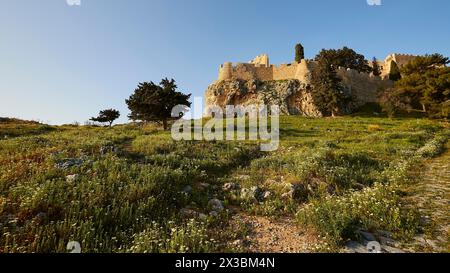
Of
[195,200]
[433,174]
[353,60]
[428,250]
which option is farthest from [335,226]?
[353,60]

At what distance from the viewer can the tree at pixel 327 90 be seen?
5319cm

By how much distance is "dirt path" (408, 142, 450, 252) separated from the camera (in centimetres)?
658

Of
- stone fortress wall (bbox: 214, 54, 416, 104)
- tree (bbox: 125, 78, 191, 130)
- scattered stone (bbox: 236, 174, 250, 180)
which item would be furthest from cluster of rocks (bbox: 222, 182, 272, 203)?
stone fortress wall (bbox: 214, 54, 416, 104)

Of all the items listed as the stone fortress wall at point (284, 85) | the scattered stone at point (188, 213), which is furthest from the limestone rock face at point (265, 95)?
the scattered stone at point (188, 213)

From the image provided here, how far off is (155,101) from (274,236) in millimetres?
30977

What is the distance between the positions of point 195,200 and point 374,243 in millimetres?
5808

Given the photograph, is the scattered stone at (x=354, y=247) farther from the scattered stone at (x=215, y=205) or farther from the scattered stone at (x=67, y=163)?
the scattered stone at (x=67, y=163)

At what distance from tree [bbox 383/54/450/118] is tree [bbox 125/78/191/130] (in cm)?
3482

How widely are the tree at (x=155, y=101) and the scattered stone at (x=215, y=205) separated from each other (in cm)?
2778

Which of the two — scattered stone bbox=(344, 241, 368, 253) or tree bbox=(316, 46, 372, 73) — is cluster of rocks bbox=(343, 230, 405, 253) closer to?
scattered stone bbox=(344, 241, 368, 253)

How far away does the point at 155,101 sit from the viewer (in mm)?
36094

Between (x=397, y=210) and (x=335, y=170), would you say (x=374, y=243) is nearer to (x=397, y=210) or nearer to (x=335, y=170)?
(x=397, y=210)

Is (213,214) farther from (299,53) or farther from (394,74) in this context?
(394,74)

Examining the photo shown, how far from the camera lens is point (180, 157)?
16750mm
